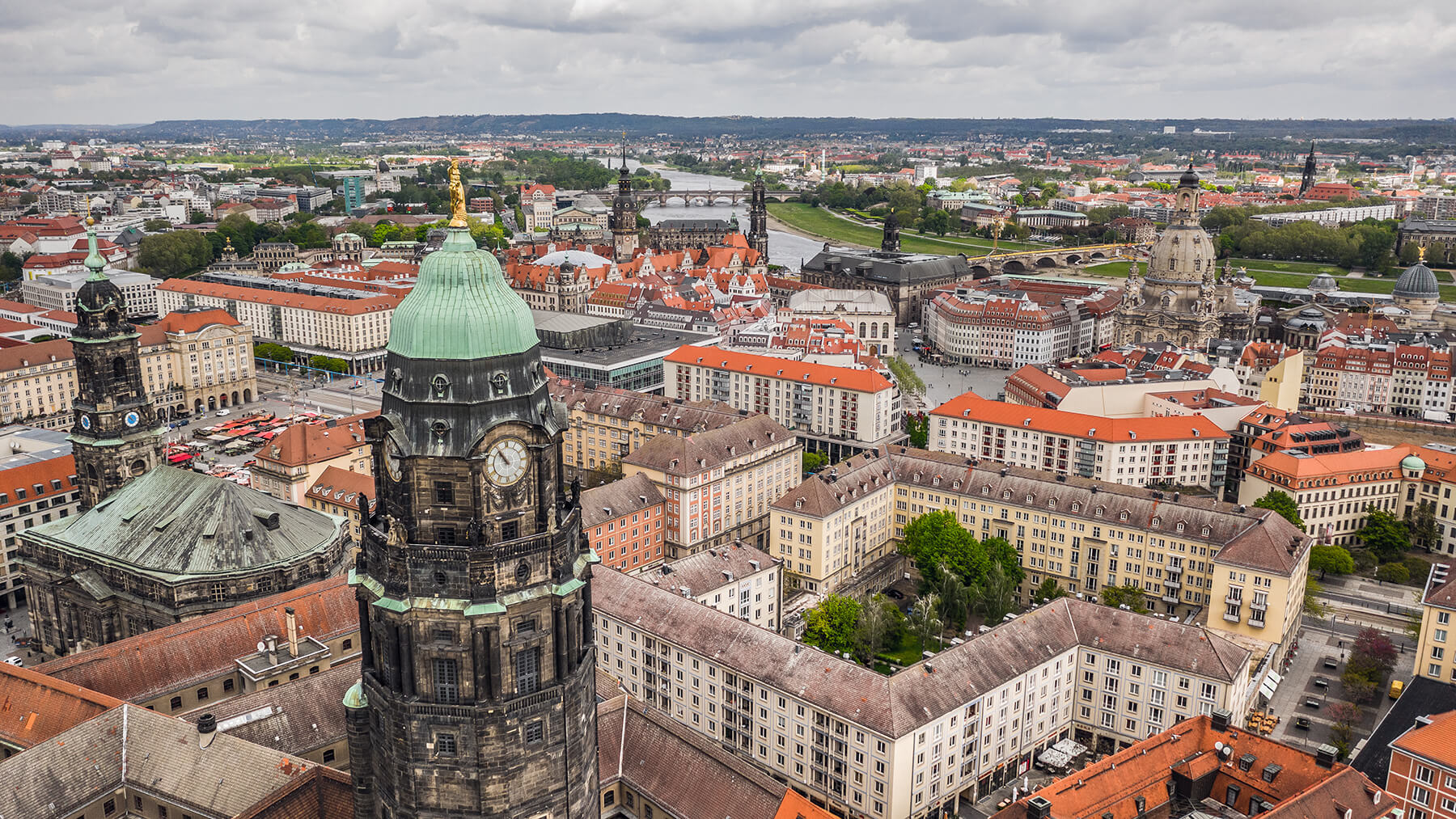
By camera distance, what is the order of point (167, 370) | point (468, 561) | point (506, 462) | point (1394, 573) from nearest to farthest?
point (468, 561)
point (506, 462)
point (1394, 573)
point (167, 370)

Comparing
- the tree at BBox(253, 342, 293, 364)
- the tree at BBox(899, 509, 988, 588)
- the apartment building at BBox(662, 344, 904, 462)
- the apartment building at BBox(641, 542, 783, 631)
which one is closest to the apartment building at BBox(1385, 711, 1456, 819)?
the tree at BBox(899, 509, 988, 588)

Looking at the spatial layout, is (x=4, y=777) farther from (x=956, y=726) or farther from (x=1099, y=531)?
(x=1099, y=531)

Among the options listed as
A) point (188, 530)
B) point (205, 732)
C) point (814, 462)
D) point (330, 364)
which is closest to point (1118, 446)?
point (814, 462)

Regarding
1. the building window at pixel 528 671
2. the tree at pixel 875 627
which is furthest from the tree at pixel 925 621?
the building window at pixel 528 671

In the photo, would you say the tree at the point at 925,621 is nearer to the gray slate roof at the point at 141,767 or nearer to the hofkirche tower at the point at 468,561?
the gray slate roof at the point at 141,767

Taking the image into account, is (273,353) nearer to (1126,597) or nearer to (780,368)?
(780,368)
